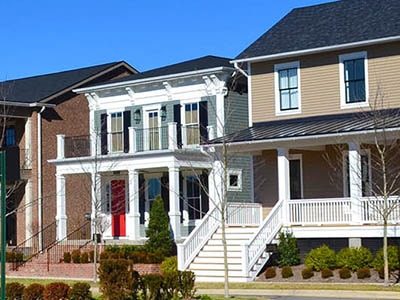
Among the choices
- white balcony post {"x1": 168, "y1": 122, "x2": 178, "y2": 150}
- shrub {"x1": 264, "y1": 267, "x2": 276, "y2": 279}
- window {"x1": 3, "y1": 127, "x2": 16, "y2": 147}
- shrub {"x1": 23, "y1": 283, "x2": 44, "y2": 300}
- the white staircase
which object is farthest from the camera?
window {"x1": 3, "y1": 127, "x2": 16, "y2": 147}

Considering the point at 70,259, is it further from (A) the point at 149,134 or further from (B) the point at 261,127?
(B) the point at 261,127

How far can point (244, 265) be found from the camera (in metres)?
30.2

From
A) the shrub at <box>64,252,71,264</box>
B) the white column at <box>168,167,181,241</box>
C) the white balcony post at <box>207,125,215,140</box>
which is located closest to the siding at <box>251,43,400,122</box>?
the white balcony post at <box>207,125,215,140</box>

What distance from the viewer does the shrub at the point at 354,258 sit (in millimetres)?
29078

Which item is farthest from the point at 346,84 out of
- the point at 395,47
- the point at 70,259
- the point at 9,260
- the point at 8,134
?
the point at 8,134

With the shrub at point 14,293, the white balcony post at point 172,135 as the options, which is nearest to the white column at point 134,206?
the white balcony post at point 172,135

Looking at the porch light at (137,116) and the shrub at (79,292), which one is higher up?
the porch light at (137,116)

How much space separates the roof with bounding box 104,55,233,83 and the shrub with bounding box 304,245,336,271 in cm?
1193

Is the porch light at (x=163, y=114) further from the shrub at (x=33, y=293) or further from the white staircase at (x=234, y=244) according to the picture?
the shrub at (x=33, y=293)

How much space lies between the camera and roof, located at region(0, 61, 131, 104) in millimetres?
45719

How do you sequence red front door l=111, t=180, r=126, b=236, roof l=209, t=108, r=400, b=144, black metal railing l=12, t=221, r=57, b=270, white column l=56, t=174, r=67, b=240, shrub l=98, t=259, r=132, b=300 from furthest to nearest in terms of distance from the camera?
black metal railing l=12, t=221, r=57, b=270
red front door l=111, t=180, r=126, b=236
white column l=56, t=174, r=67, b=240
roof l=209, t=108, r=400, b=144
shrub l=98, t=259, r=132, b=300

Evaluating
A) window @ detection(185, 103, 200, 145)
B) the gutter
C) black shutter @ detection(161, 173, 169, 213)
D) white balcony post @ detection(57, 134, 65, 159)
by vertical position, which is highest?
the gutter

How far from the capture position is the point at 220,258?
3206cm

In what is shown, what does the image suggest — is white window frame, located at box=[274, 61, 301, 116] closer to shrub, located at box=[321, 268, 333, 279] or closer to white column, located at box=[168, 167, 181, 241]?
white column, located at box=[168, 167, 181, 241]
